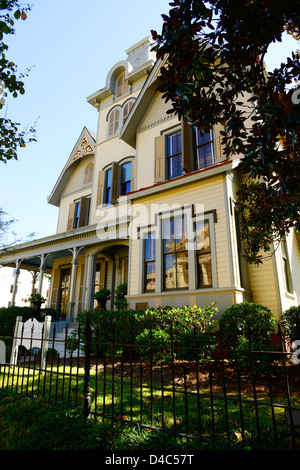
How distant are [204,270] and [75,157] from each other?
14.1 meters

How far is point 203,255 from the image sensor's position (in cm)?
892

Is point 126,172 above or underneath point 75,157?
underneath

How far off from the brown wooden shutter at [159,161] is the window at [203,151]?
53.4 inches

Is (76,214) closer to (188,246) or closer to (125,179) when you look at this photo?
(125,179)

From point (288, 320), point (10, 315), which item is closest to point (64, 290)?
point (10, 315)

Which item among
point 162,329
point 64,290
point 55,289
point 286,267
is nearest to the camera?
point 162,329

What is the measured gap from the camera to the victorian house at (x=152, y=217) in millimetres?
8750

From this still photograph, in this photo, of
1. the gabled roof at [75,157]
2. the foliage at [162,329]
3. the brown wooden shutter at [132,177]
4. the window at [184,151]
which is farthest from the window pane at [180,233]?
the gabled roof at [75,157]

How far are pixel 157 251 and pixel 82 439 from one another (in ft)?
23.2

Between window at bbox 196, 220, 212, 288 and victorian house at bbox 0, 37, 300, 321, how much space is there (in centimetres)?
3

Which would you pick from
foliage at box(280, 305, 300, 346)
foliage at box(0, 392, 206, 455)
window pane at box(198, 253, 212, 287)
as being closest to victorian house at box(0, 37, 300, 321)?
window pane at box(198, 253, 212, 287)

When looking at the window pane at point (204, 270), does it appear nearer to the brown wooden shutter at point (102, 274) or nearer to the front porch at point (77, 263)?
the front porch at point (77, 263)

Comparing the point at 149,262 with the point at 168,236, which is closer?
the point at 168,236

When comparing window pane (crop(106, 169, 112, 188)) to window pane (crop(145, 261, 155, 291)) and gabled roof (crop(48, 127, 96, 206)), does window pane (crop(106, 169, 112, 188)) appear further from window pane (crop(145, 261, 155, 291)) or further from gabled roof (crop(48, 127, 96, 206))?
window pane (crop(145, 261, 155, 291))
